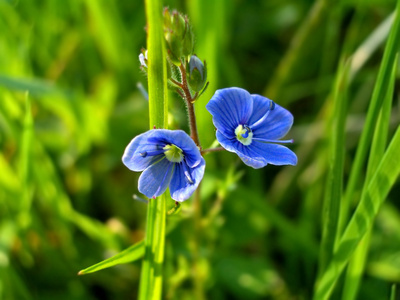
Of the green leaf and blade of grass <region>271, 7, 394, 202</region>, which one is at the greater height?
blade of grass <region>271, 7, 394, 202</region>

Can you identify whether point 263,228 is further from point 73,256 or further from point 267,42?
point 267,42

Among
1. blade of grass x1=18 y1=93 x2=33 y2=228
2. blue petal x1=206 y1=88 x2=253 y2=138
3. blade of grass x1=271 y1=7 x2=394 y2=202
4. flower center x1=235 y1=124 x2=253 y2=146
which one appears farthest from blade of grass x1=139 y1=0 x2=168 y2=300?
blade of grass x1=271 y1=7 x2=394 y2=202

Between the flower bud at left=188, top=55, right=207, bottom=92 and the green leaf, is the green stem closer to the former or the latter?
the green leaf

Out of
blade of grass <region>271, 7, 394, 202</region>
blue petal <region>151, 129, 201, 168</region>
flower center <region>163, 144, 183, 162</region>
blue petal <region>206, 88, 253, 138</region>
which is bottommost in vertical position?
blue petal <region>151, 129, 201, 168</region>

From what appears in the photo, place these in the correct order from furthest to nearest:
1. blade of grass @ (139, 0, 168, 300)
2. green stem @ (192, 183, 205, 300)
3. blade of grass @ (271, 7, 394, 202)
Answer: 1. blade of grass @ (271, 7, 394, 202)
2. green stem @ (192, 183, 205, 300)
3. blade of grass @ (139, 0, 168, 300)

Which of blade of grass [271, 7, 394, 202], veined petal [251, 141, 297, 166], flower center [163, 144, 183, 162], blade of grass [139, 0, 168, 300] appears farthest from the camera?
blade of grass [271, 7, 394, 202]

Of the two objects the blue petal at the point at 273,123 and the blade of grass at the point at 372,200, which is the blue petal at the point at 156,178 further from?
the blade of grass at the point at 372,200

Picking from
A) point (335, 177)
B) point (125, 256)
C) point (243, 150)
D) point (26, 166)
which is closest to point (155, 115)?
point (243, 150)

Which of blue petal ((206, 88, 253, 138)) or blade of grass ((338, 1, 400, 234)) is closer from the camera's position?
blue petal ((206, 88, 253, 138))
